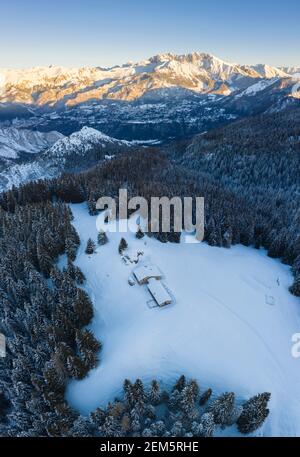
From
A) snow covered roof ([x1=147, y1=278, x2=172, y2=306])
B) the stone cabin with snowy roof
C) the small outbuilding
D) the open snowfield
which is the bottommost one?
A: the small outbuilding

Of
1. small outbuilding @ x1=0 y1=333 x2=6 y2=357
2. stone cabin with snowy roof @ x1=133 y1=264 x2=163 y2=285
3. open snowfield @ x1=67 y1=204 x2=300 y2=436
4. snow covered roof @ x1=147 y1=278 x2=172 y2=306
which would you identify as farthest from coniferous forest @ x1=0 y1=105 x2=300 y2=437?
snow covered roof @ x1=147 y1=278 x2=172 y2=306

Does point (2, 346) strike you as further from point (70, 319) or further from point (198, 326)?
point (198, 326)

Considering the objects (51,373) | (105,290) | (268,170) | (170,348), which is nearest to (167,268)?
(105,290)

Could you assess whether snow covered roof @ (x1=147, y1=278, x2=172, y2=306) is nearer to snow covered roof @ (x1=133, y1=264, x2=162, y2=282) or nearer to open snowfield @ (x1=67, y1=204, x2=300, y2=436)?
snow covered roof @ (x1=133, y1=264, x2=162, y2=282)

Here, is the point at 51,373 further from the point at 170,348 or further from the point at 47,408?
the point at 170,348

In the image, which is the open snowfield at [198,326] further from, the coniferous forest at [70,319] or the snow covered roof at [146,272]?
the coniferous forest at [70,319]

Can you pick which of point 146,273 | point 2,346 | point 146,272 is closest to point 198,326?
point 146,273
